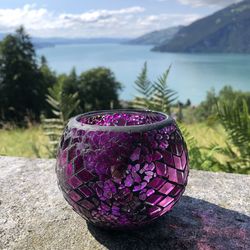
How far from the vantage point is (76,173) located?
1.21 meters

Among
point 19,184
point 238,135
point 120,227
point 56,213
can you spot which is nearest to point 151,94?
point 238,135

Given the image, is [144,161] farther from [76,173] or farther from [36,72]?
[36,72]

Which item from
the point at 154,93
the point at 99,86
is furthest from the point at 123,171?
the point at 99,86

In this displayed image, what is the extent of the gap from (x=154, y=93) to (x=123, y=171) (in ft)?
7.05

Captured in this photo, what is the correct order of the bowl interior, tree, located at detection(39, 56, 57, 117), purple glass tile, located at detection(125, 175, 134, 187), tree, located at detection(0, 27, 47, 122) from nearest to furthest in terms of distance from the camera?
1. purple glass tile, located at detection(125, 175, 134, 187)
2. the bowl interior
3. tree, located at detection(0, 27, 47, 122)
4. tree, located at detection(39, 56, 57, 117)

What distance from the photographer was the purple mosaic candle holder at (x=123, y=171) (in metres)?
1.17

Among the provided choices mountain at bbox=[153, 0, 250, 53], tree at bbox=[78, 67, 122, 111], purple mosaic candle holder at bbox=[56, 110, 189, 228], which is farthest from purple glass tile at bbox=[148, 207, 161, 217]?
mountain at bbox=[153, 0, 250, 53]

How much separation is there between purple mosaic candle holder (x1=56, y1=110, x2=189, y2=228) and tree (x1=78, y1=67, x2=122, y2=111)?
35.2 metres

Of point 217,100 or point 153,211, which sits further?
point 217,100

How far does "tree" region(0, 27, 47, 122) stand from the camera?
33.2m

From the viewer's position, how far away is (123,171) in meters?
1.17

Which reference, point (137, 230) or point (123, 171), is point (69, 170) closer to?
point (123, 171)

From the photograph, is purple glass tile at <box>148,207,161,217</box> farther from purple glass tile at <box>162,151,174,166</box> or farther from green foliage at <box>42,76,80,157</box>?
green foliage at <box>42,76,80,157</box>

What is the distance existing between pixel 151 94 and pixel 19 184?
1704 mm
